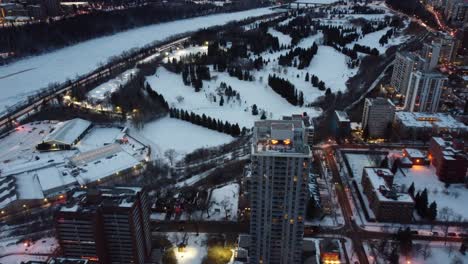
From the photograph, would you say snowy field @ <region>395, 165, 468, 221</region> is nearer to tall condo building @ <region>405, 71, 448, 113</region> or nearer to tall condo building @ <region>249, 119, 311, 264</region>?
tall condo building @ <region>405, 71, 448, 113</region>

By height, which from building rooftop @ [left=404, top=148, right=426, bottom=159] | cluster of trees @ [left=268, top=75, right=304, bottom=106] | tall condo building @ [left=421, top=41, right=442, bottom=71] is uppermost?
tall condo building @ [left=421, top=41, right=442, bottom=71]

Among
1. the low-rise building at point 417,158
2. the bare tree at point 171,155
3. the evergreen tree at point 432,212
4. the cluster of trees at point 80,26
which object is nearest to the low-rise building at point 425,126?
the low-rise building at point 417,158

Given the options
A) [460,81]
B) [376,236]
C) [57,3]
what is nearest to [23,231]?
[376,236]

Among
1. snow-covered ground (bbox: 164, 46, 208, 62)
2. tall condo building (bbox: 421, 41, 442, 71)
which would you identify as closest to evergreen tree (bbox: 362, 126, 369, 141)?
tall condo building (bbox: 421, 41, 442, 71)

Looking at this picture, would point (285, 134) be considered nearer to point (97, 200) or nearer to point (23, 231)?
point (97, 200)

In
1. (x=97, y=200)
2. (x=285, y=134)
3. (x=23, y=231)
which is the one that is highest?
(x=285, y=134)
